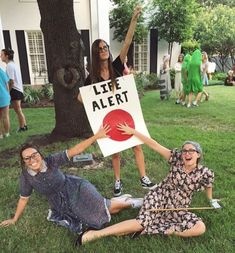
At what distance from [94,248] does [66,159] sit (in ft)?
2.85

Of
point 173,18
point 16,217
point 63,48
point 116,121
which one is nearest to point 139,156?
point 116,121

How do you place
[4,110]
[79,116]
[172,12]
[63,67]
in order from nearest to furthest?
1. [63,67]
2. [79,116]
3. [4,110]
4. [172,12]

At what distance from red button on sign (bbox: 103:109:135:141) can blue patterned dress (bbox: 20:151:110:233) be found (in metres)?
0.58

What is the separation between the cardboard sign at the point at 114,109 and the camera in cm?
344

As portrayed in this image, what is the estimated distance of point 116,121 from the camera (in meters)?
3.47

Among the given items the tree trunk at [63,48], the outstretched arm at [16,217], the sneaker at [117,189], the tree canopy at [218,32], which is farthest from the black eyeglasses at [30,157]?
the tree canopy at [218,32]

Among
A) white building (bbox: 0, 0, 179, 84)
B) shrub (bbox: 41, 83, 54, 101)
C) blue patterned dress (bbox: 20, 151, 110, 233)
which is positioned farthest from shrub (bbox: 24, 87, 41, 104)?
blue patterned dress (bbox: 20, 151, 110, 233)

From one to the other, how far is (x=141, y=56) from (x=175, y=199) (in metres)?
15.3

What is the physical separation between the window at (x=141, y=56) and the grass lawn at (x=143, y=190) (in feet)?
32.2

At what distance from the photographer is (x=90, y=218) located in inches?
123

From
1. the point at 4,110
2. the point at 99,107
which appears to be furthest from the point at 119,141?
the point at 4,110

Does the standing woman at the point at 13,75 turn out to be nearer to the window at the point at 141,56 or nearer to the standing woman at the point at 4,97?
the standing woman at the point at 4,97

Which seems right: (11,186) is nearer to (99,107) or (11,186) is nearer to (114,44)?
(99,107)

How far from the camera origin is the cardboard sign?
3438 millimetres
